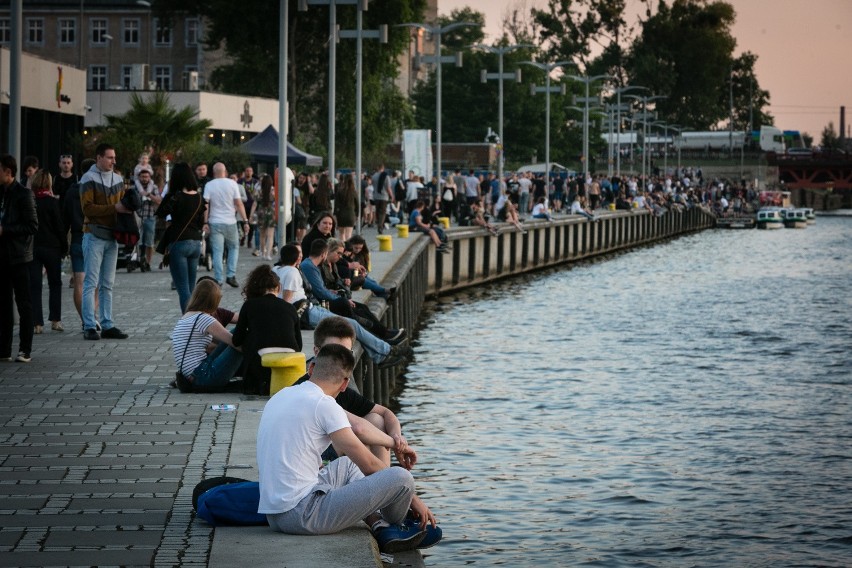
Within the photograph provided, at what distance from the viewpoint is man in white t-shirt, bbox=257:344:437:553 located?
9031mm

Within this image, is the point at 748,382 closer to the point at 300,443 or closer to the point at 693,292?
the point at 300,443

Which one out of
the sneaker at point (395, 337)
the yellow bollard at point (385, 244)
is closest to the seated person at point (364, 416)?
the sneaker at point (395, 337)

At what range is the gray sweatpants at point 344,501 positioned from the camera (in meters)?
9.05

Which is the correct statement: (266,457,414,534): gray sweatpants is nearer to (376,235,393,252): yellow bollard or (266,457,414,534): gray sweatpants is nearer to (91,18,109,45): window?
(376,235,393,252): yellow bollard

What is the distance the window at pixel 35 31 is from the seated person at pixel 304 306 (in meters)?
86.8

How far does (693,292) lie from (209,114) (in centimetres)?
2033

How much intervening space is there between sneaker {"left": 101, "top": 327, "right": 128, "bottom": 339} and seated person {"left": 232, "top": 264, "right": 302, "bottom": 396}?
4.74 m

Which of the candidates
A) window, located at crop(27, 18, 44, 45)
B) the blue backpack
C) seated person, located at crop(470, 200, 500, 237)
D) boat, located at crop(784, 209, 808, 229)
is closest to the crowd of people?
the blue backpack

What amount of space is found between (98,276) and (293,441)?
9599mm

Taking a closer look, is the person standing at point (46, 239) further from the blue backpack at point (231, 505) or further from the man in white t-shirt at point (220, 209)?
the blue backpack at point (231, 505)

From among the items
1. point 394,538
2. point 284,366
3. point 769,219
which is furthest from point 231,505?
point 769,219

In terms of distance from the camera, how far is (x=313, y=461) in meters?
9.17

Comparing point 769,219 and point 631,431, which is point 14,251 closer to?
point 631,431

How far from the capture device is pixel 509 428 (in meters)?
21.8
